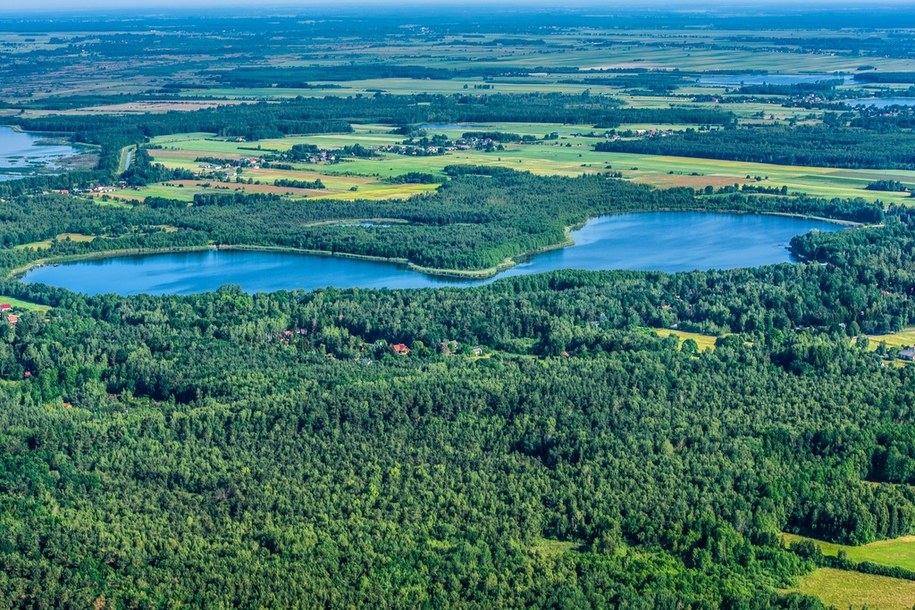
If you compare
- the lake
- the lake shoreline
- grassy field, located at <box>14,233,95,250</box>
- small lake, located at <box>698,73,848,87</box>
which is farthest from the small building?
small lake, located at <box>698,73,848,87</box>

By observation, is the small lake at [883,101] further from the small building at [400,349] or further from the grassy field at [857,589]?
the grassy field at [857,589]

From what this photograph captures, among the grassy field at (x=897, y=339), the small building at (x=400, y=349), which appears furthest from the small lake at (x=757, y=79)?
the small building at (x=400, y=349)

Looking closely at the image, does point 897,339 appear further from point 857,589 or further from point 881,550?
point 857,589

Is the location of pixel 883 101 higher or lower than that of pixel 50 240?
higher

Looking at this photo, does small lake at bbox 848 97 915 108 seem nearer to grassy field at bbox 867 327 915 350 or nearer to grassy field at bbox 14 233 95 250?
grassy field at bbox 867 327 915 350

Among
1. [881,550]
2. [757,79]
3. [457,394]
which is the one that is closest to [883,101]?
[757,79]

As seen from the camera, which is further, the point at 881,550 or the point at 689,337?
the point at 689,337

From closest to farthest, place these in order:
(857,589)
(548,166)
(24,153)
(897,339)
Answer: (857,589)
(897,339)
(548,166)
(24,153)
